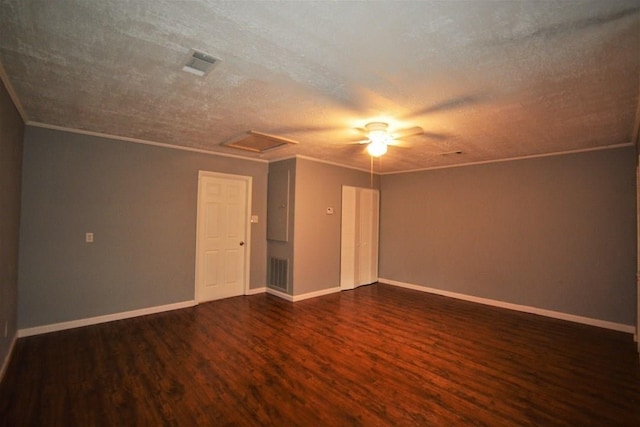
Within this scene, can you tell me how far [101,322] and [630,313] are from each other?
269 inches

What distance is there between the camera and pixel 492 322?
4.13m

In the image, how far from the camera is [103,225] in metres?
3.86

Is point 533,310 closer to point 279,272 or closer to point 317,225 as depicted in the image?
point 317,225

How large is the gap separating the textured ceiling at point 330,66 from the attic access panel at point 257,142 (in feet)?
0.92

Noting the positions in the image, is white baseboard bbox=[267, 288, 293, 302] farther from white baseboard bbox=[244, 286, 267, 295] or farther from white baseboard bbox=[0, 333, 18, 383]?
white baseboard bbox=[0, 333, 18, 383]

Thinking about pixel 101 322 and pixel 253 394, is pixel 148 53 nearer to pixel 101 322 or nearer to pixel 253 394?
pixel 253 394

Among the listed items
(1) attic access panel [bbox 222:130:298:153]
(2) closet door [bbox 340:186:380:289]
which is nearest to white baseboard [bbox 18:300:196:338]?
(1) attic access panel [bbox 222:130:298:153]

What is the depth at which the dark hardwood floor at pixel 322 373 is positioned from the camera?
2.15 m

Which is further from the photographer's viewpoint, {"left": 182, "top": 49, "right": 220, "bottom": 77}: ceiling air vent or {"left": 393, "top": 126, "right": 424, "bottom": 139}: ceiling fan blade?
{"left": 393, "top": 126, "right": 424, "bottom": 139}: ceiling fan blade

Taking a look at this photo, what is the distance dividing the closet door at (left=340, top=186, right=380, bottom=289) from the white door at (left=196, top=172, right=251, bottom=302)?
6.11 ft

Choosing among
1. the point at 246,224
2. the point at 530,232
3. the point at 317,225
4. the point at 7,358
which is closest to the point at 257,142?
the point at 246,224

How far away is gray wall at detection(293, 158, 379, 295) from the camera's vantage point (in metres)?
5.01

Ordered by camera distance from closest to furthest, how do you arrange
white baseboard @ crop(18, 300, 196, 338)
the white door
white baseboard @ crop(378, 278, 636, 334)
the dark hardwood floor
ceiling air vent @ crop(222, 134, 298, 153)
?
1. the dark hardwood floor
2. white baseboard @ crop(18, 300, 196, 338)
3. ceiling air vent @ crop(222, 134, 298, 153)
4. white baseboard @ crop(378, 278, 636, 334)
5. the white door

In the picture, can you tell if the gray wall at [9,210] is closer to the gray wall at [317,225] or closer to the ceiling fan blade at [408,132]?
the gray wall at [317,225]
